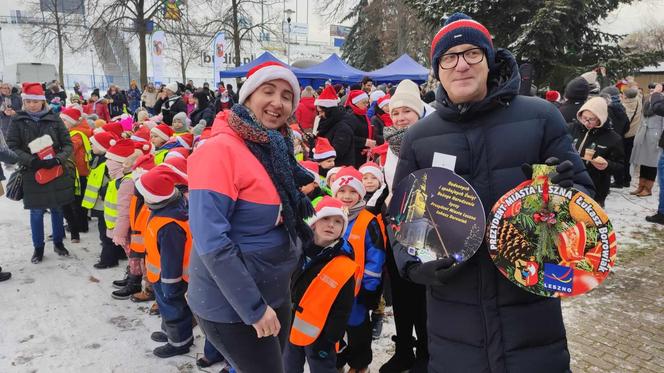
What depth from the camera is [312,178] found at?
2.29 m

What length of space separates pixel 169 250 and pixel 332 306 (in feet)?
4.55

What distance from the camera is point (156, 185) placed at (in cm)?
332

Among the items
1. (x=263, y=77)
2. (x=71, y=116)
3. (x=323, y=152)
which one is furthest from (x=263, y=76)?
(x=71, y=116)

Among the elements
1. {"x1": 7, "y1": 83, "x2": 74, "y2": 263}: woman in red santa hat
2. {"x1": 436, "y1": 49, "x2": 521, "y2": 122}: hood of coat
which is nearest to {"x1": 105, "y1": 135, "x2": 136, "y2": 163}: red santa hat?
{"x1": 7, "y1": 83, "x2": 74, "y2": 263}: woman in red santa hat

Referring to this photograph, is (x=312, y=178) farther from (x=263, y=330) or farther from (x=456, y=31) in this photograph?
(x=456, y=31)

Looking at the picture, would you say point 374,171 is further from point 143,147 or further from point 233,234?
point 143,147

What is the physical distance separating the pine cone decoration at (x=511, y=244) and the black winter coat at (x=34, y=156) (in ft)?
18.0

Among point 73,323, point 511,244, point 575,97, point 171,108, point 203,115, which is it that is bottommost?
point 73,323

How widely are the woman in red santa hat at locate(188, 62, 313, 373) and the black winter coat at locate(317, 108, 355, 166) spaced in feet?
12.3

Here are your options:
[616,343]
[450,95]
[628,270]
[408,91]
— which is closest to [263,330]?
[450,95]

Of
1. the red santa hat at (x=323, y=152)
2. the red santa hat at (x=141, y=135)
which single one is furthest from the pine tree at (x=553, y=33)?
the red santa hat at (x=141, y=135)

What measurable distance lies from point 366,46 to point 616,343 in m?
32.1

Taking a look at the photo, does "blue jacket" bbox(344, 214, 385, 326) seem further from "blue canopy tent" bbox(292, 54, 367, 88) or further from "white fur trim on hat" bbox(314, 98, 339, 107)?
"blue canopy tent" bbox(292, 54, 367, 88)

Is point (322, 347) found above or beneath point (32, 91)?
beneath
